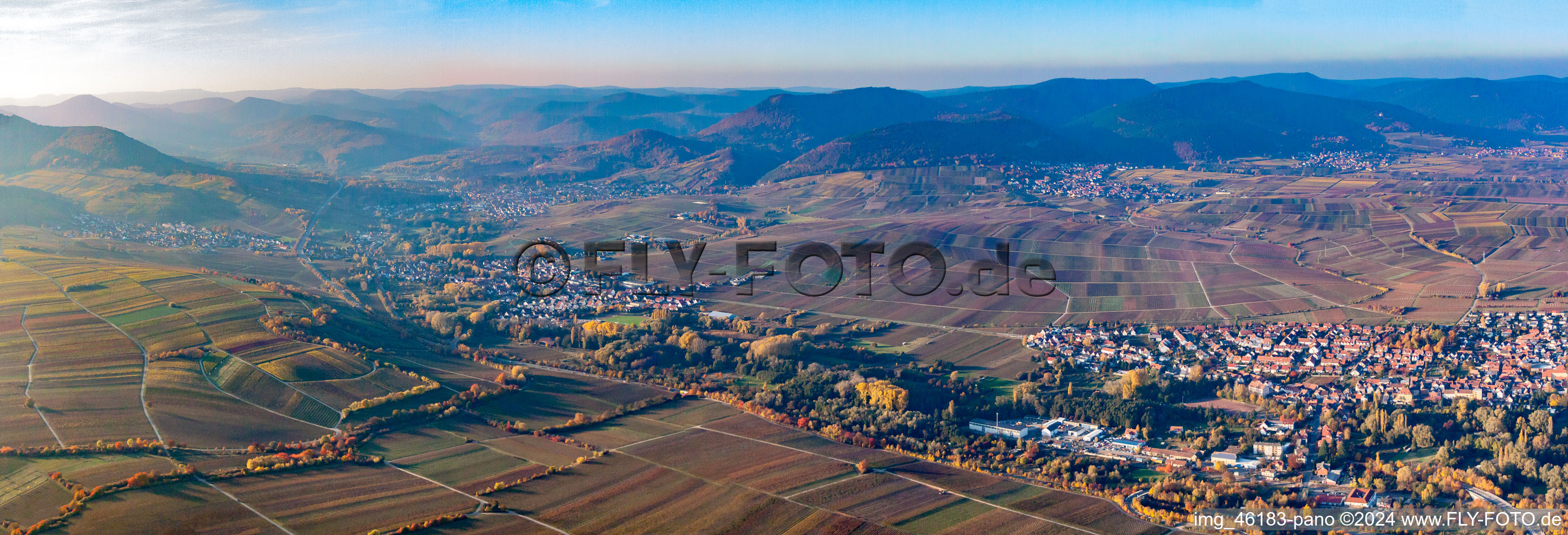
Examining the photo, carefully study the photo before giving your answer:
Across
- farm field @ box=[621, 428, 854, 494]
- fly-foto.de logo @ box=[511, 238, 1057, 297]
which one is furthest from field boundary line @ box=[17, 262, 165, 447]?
fly-foto.de logo @ box=[511, 238, 1057, 297]

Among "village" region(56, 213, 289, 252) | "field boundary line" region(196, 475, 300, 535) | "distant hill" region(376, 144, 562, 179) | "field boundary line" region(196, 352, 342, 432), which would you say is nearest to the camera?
"field boundary line" region(196, 475, 300, 535)

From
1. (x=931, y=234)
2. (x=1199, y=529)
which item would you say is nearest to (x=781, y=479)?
(x=1199, y=529)

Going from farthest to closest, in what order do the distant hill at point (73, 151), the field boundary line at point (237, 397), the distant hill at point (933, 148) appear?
1. the distant hill at point (933, 148)
2. the distant hill at point (73, 151)
3. the field boundary line at point (237, 397)

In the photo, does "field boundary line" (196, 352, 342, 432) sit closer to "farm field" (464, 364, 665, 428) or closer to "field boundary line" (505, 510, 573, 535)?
"farm field" (464, 364, 665, 428)

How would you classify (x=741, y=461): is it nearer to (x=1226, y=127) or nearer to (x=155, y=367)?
(x=155, y=367)

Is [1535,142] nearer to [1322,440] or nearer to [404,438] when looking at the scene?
[1322,440]

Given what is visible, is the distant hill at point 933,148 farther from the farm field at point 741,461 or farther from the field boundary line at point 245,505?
the field boundary line at point 245,505

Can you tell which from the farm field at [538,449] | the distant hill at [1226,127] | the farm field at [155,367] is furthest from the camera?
the distant hill at [1226,127]

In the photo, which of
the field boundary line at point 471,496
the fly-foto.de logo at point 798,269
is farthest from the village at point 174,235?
the field boundary line at point 471,496
